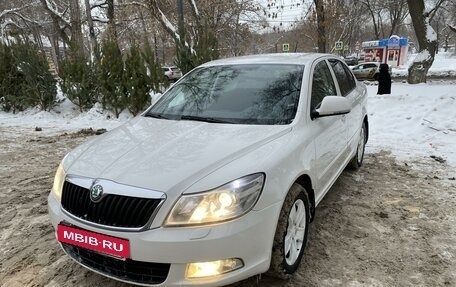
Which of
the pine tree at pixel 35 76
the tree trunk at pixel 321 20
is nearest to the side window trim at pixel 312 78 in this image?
the pine tree at pixel 35 76

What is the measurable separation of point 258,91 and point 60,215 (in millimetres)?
1933

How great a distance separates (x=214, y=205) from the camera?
232 centimetres

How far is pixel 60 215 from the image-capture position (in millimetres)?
2680

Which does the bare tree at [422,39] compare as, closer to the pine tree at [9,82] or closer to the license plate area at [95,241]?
the pine tree at [9,82]

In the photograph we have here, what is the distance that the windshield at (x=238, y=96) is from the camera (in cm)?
336

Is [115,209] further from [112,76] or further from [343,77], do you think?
[112,76]

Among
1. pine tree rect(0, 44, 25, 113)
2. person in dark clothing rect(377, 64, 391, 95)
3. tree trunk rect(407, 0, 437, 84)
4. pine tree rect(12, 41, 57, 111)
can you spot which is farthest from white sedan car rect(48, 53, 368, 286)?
tree trunk rect(407, 0, 437, 84)

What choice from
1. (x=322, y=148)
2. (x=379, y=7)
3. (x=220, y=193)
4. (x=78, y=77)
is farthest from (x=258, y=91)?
(x=379, y=7)

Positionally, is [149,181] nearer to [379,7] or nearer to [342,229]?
→ [342,229]

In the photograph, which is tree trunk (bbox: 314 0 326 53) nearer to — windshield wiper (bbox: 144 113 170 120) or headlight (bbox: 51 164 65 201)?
windshield wiper (bbox: 144 113 170 120)

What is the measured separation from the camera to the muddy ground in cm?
297

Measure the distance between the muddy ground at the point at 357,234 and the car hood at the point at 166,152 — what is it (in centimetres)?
90

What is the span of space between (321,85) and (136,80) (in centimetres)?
675

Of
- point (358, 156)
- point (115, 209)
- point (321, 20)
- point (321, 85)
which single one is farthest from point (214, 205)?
point (321, 20)
